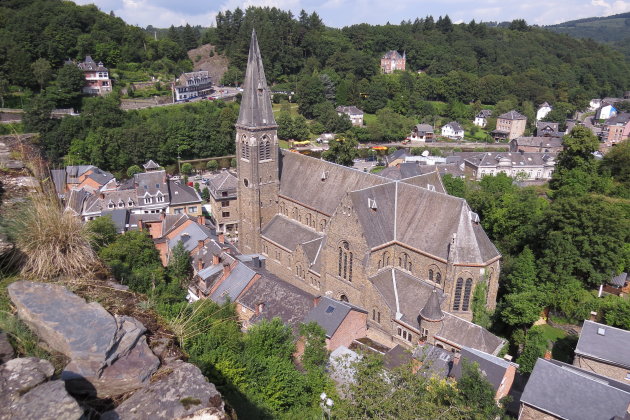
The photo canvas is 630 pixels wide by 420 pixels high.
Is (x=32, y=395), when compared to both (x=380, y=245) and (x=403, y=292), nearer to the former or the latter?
(x=380, y=245)

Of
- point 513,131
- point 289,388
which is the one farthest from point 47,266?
point 513,131

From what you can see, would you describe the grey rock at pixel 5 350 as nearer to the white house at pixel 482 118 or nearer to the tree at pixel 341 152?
the tree at pixel 341 152

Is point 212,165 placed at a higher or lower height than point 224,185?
lower

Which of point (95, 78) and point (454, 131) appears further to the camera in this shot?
point (454, 131)

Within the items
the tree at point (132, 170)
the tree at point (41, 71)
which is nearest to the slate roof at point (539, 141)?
the tree at point (132, 170)

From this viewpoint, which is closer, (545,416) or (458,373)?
(545,416)

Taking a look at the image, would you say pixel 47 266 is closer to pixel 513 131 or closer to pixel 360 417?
pixel 360 417

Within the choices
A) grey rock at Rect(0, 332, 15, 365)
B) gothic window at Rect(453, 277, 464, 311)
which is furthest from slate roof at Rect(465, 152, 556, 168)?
grey rock at Rect(0, 332, 15, 365)

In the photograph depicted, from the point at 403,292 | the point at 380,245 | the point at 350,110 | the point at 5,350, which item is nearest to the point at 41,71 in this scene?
the point at 350,110
